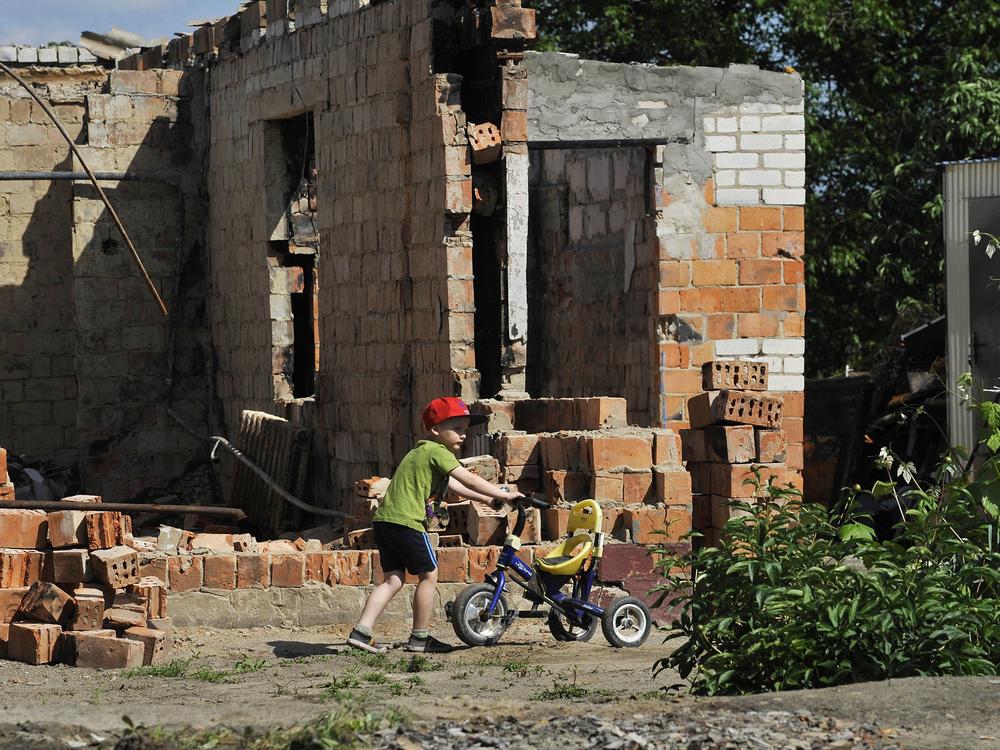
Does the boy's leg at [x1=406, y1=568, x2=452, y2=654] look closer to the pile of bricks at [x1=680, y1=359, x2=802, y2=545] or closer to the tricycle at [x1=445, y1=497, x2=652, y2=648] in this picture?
the tricycle at [x1=445, y1=497, x2=652, y2=648]

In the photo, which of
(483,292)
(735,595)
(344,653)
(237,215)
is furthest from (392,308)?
(735,595)

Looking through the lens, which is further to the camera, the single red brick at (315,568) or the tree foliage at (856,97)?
the tree foliage at (856,97)

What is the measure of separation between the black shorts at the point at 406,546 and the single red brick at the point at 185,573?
1.13m

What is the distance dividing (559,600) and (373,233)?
4886 millimetres

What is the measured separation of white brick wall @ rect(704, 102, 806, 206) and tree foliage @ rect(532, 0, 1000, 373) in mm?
5786

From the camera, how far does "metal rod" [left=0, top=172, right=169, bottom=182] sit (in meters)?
14.9

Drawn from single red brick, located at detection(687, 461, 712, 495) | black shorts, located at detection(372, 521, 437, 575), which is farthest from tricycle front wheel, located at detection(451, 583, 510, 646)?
single red brick, located at detection(687, 461, 712, 495)

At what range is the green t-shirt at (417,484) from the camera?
8047 millimetres

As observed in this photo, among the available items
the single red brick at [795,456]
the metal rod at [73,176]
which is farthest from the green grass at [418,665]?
the metal rod at [73,176]

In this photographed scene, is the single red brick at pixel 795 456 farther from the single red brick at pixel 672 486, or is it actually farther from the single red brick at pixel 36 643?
the single red brick at pixel 36 643

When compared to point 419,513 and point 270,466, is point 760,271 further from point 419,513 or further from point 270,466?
point 419,513

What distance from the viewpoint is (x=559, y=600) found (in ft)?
27.2

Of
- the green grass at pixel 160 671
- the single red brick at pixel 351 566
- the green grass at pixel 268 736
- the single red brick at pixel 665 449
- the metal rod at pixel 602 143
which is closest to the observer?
the green grass at pixel 268 736

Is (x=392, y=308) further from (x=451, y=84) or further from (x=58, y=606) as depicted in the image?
(x=58, y=606)
